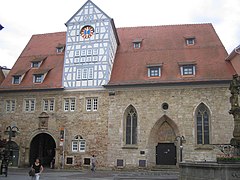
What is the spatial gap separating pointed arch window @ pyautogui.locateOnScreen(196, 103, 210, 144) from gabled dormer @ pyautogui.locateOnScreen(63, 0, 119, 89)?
330 inches

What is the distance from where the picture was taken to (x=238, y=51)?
26.5 metres

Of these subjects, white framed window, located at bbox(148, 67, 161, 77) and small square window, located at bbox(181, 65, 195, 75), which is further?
white framed window, located at bbox(148, 67, 161, 77)

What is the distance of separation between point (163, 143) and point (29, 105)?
12856mm

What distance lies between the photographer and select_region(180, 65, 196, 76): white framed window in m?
27.5

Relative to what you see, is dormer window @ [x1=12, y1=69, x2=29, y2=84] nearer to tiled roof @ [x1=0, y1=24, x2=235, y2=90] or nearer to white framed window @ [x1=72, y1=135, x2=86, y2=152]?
tiled roof @ [x1=0, y1=24, x2=235, y2=90]

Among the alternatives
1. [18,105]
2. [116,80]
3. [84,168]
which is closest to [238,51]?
[116,80]

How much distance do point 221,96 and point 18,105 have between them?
18.3 m

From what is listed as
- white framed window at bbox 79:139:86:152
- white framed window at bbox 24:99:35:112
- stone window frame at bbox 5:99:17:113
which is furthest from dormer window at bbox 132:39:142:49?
stone window frame at bbox 5:99:17:113

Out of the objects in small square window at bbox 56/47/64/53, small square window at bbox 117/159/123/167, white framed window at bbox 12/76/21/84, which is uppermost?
small square window at bbox 56/47/64/53

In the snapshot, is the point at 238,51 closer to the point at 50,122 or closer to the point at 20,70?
the point at 50,122

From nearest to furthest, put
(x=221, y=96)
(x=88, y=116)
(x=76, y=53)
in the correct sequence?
(x=221, y=96) → (x=88, y=116) → (x=76, y=53)

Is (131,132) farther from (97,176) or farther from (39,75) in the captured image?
(39,75)

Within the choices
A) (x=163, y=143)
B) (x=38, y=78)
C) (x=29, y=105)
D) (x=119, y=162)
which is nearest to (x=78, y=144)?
(x=119, y=162)

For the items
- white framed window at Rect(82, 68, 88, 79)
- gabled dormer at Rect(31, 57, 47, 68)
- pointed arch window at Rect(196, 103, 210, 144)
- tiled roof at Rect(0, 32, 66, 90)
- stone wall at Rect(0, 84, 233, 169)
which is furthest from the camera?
gabled dormer at Rect(31, 57, 47, 68)
